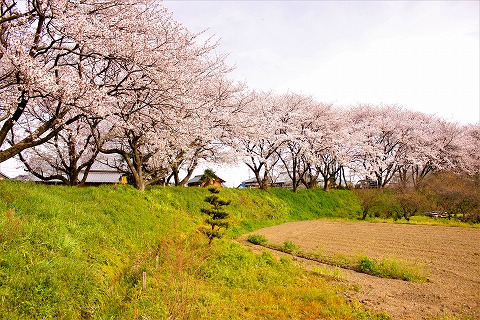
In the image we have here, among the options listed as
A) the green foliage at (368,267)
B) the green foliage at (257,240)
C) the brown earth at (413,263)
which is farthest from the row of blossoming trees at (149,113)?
the green foliage at (368,267)

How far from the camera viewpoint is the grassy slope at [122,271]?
5.46 metres

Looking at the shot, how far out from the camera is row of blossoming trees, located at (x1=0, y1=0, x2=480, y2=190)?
863cm

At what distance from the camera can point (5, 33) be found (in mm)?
9016

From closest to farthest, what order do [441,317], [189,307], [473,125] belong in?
[189,307] → [441,317] → [473,125]

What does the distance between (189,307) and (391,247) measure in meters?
11.9

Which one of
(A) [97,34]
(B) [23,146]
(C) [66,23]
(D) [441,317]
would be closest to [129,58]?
(A) [97,34]

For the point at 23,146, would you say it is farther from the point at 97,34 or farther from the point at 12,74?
the point at 97,34

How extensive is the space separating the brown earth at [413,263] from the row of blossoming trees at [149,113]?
7.50m

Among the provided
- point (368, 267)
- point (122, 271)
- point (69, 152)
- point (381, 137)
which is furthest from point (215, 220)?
point (381, 137)

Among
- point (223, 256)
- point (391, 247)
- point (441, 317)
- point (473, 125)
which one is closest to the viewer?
point (441, 317)

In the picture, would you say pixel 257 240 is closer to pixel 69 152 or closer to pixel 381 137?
pixel 69 152

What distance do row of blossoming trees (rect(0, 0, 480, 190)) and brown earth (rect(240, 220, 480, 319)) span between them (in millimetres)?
7502

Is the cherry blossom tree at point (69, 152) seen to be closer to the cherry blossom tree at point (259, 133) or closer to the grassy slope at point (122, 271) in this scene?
the grassy slope at point (122, 271)

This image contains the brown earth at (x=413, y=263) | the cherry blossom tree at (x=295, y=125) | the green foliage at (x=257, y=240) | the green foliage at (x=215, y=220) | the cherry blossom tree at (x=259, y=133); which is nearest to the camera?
the brown earth at (x=413, y=263)
